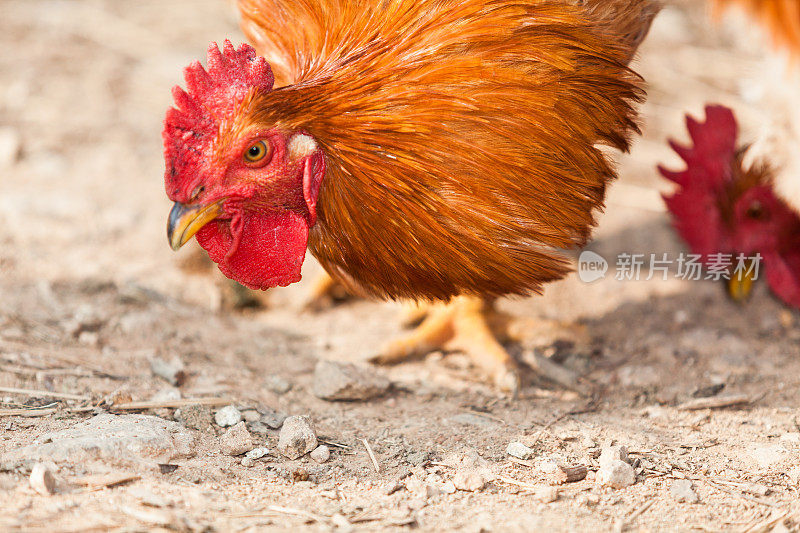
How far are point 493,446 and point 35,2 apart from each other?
558 cm

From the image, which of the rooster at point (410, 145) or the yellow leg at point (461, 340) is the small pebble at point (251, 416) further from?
the yellow leg at point (461, 340)

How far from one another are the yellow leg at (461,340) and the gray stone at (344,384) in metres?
0.35

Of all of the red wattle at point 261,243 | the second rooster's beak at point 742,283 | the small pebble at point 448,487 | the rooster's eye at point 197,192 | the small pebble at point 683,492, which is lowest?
the small pebble at point 683,492

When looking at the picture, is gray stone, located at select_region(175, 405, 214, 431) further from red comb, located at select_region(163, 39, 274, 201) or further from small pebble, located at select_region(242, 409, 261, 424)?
red comb, located at select_region(163, 39, 274, 201)

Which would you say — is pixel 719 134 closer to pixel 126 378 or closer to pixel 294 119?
pixel 294 119

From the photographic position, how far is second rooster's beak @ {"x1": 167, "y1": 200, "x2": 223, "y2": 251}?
88.6 inches

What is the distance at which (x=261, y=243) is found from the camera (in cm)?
246

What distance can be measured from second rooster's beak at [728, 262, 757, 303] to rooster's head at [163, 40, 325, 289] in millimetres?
2277

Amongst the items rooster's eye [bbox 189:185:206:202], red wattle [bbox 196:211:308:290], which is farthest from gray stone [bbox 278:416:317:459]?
rooster's eye [bbox 189:185:206:202]

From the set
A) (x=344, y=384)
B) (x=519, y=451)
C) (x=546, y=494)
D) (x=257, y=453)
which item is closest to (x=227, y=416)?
(x=257, y=453)

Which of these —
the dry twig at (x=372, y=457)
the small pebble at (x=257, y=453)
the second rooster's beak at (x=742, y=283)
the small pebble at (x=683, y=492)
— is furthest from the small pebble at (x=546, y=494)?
the second rooster's beak at (x=742, y=283)

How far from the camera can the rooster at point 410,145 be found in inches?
90.5

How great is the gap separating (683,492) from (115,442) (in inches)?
65.8

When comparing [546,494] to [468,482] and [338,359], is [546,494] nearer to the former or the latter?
[468,482]
